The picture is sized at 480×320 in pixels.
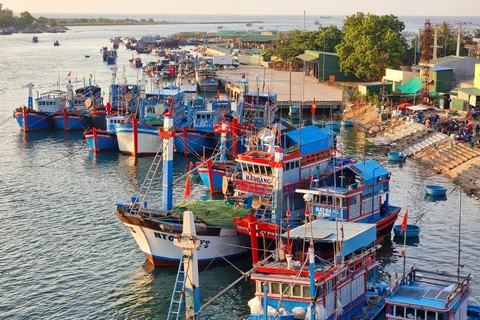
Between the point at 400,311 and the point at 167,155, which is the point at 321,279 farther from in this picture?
the point at 167,155

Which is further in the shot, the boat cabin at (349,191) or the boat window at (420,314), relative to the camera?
the boat cabin at (349,191)

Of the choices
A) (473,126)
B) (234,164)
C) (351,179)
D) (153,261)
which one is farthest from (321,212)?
(473,126)

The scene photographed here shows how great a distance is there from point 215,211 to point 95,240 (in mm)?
8828

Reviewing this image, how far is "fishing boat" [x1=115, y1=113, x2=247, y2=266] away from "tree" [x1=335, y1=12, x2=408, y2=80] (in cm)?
6487

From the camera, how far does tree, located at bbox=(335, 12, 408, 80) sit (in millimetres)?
102562

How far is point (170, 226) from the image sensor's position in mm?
39688

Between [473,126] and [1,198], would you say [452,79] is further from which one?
[1,198]

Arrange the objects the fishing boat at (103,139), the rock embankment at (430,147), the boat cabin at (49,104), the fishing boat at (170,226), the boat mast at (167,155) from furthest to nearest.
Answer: the boat cabin at (49,104) < the fishing boat at (103,139) < the rock embankment at (430,147) < the boat mast at (167,155) < the fishing boat at (170,226)

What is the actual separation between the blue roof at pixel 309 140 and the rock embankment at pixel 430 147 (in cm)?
1411

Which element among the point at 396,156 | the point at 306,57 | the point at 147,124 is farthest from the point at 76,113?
the point at 306,57

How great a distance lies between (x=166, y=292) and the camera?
3872cm

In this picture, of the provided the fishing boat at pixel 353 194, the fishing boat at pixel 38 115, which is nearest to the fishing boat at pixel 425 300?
the fishing boat at pixel 353 194

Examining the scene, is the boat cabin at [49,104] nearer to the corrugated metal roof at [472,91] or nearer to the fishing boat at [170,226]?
the corrugated metal roof at [472,91]

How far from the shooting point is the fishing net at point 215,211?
41031 millimetres
